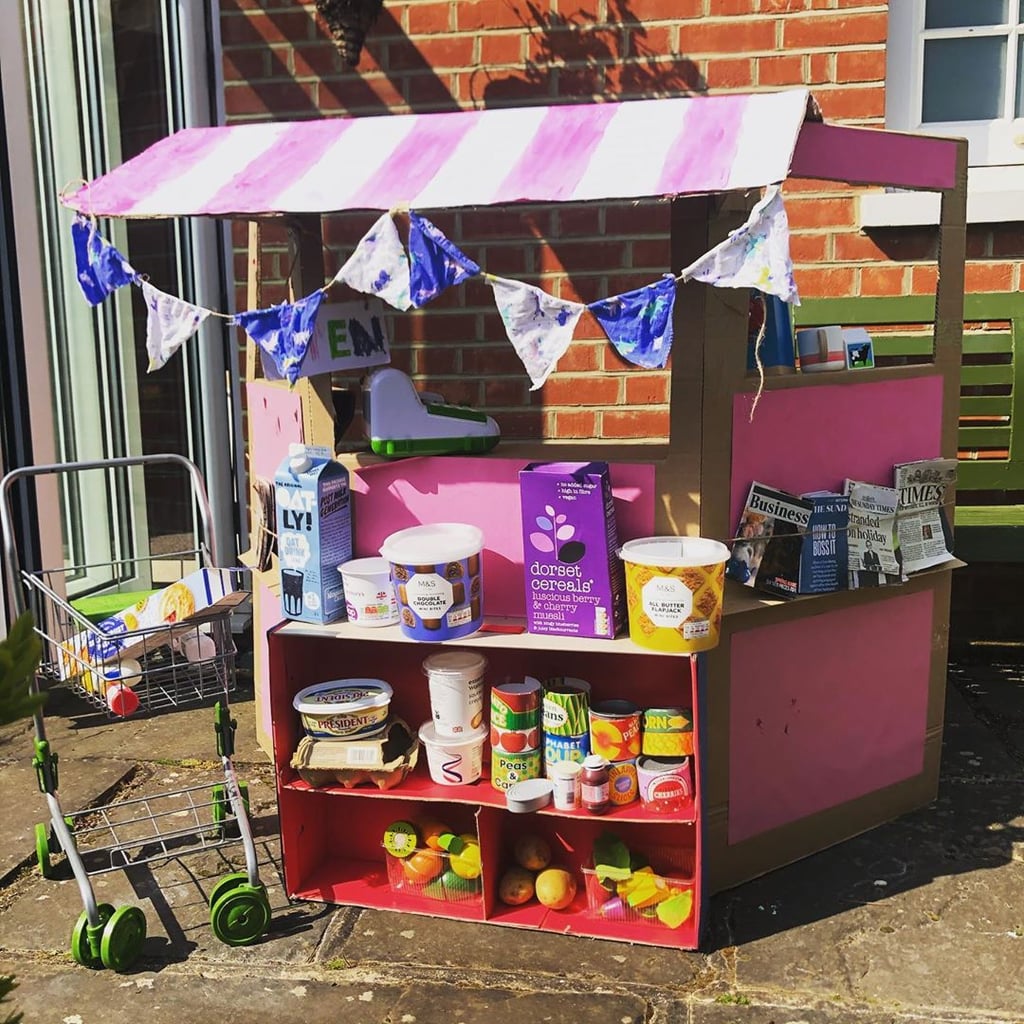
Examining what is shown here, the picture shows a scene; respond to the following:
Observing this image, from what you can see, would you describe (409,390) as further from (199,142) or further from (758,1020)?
(758,1020)

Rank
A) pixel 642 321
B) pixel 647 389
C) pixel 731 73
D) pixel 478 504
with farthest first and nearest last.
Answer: pixel 647 389 < pixel 731 73 < pixel 478 504 < pixel 642 321

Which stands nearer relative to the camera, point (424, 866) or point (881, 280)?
point (424, 866)

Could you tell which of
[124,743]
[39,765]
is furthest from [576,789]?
[124,743]

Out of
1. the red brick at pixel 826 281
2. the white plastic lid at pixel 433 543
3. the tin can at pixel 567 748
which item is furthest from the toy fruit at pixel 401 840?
the red brick at pixel 826 281

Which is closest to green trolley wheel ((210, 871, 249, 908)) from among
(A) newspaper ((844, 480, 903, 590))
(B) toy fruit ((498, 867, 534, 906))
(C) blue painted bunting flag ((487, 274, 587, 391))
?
(B) toy fruit ((498, 867, 534, 906))

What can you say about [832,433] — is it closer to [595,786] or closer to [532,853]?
[595,786]

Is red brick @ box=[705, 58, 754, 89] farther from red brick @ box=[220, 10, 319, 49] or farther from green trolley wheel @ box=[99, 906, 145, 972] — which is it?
green trolley wheel @ box=[99, 906, 145, 972]

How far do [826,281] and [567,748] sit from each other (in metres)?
2.81

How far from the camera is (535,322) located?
2725 mm

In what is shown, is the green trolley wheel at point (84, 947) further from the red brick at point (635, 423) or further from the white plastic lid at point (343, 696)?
the red brick at point (635, 423)

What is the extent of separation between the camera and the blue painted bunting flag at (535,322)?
269cm

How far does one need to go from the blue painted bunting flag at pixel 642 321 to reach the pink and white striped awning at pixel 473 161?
257 mm

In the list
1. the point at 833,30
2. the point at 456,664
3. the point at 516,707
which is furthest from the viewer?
the point at 833,30

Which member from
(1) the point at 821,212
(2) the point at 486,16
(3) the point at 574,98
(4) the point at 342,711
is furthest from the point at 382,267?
(1) the point at 821,212
